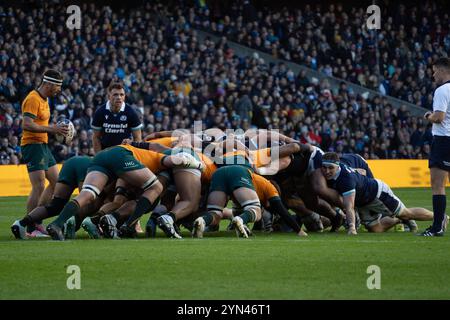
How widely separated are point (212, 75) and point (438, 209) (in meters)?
19.1

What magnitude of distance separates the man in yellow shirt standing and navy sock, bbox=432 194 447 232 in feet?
17.3

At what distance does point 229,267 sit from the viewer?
9211 millimetres

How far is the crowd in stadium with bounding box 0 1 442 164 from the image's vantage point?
27062 millimetres

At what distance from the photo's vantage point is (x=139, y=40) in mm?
30109

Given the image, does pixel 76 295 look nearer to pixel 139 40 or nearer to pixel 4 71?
pixel 4 71

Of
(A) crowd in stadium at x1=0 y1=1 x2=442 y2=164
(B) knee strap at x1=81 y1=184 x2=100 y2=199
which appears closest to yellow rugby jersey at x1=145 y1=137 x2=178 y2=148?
(B) knee strap at x1=81 y1=184 x2=100 y2=199

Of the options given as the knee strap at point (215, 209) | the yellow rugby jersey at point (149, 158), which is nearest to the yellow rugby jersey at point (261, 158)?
Answer: the knee strap at point (215, 209)

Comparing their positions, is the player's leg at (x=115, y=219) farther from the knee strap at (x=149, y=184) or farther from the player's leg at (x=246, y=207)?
the player's leg at (x=246, y=207)

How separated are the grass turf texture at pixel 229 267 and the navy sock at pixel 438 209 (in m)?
0.18

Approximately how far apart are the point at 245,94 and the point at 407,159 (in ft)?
17.5

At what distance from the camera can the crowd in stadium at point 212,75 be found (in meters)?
27.1

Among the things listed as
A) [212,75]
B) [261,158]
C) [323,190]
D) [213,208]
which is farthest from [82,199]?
[212,75]

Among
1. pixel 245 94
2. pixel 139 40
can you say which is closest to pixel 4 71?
pixel 139 40

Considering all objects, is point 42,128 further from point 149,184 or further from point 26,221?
point 149,184
